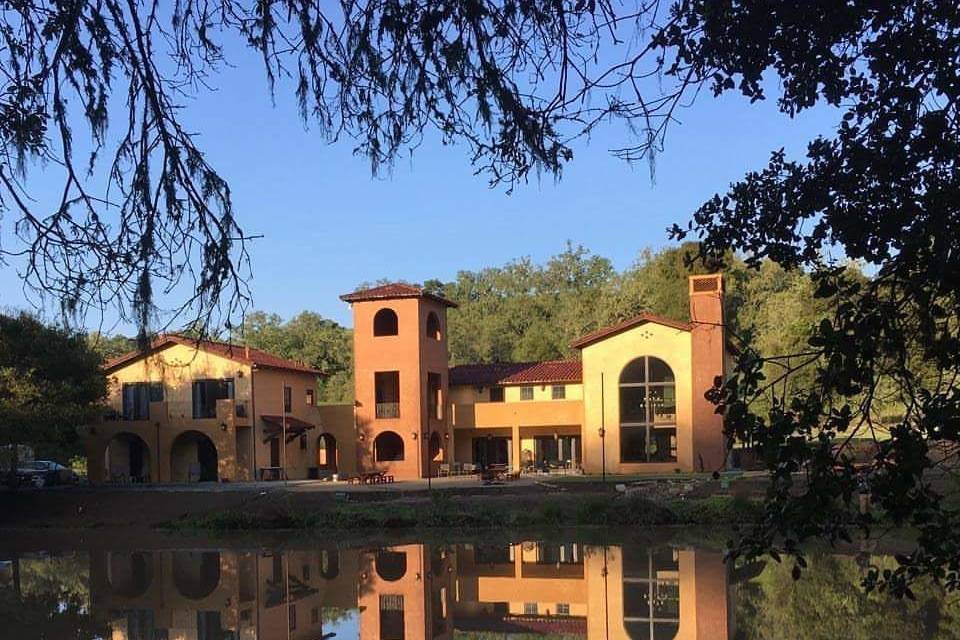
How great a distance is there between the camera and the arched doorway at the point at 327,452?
46.0 m

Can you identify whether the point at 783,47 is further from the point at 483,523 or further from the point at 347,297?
the point at 347,297

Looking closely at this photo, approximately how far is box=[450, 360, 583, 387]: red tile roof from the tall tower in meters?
1.79

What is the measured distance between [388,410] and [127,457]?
454 inches

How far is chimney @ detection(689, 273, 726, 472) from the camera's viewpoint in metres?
36.6

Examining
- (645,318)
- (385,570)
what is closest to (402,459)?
(645,318)

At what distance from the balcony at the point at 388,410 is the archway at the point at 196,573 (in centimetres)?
1448

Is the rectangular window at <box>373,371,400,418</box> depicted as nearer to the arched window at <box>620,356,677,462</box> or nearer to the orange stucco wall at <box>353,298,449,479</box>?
the orange stucco wall at <box>353,298,449,479</box>

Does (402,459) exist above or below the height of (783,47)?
below

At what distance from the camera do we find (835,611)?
1492 cm

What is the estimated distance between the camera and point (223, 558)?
24.6m

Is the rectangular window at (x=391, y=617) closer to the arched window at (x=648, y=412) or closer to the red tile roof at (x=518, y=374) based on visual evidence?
the arched window at (x=648, y=412)

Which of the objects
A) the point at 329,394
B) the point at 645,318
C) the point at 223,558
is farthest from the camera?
the point at 329,394

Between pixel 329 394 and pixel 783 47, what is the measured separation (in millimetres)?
55643

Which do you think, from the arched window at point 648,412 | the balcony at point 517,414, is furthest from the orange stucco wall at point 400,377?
the arched window at point 648,412
